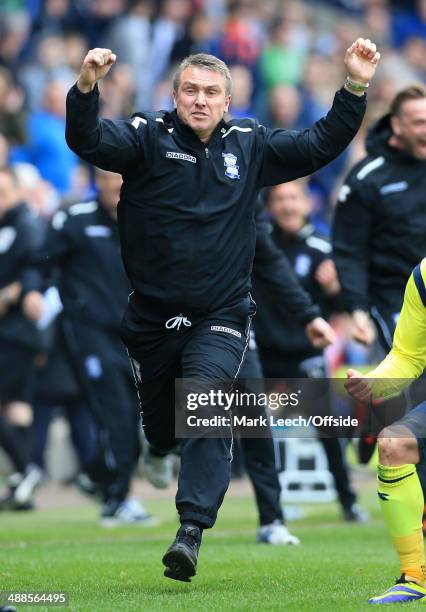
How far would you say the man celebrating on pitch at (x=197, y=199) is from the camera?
7.41 metres

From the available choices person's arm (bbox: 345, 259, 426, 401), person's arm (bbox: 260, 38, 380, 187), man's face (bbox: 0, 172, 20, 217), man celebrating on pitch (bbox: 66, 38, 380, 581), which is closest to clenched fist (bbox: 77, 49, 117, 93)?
man celebrating on pitch (bbox: 66, 38, 380, 581)

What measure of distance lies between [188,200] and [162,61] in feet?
43.4

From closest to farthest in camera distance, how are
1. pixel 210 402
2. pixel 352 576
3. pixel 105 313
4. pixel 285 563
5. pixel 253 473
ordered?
pixel 210 402 → pixel 352 576 → pixel 285 563 → pixel 253 473 → pixel 105 313

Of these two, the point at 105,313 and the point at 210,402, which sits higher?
the point at 210,402

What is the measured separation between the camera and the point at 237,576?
7805 millimetres

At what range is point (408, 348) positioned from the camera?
22.8ft

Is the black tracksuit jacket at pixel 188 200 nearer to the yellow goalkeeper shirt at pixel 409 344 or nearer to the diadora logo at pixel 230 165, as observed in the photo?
the diadora logo at pixel 230 165

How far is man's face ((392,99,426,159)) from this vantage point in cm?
988

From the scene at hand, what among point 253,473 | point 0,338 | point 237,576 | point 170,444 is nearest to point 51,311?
point 0,338

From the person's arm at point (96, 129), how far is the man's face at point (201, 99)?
245 mm

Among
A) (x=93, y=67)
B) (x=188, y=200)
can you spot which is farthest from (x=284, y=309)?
(x=93, y=67)

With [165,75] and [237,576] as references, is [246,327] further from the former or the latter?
[165,75]

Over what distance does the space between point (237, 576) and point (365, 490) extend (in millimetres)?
7530

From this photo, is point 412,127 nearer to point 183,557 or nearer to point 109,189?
point 109,189
